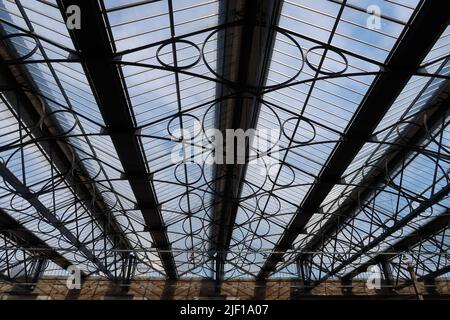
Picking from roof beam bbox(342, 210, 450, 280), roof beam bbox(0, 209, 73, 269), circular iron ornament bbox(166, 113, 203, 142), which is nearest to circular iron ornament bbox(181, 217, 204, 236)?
roof beam bbox(0, 209, 73, 269)

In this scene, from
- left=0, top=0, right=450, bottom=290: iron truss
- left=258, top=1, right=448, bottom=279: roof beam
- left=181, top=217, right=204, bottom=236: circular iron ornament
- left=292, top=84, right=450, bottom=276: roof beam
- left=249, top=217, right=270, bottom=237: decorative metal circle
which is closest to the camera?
left=258, top=1, right=448, bottom=279: roof beam

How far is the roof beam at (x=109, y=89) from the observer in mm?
12969

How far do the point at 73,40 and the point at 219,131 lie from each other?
37.3 feet

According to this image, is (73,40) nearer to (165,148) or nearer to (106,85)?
(106,85)

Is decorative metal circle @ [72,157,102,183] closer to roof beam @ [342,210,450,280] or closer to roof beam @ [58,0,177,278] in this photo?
roof beam @ [58,0,177,278]

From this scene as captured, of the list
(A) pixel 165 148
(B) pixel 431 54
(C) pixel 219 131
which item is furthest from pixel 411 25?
(A) pixel 165 148

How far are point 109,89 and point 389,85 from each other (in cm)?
1090

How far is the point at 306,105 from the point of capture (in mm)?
20500

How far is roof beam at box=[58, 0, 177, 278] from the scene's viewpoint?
12969mm

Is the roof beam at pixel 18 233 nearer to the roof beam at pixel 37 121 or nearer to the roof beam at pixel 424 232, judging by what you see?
the roof beam at pixel 37 121

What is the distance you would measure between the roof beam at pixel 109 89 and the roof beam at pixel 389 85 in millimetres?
9998

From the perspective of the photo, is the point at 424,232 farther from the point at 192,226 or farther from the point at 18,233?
the point at 18,233

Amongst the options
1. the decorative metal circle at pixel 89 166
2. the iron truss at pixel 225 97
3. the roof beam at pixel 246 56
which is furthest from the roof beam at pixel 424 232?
the decorative metal circle at pixel 89 166

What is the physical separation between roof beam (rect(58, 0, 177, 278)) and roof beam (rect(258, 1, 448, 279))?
1000 centimetres
